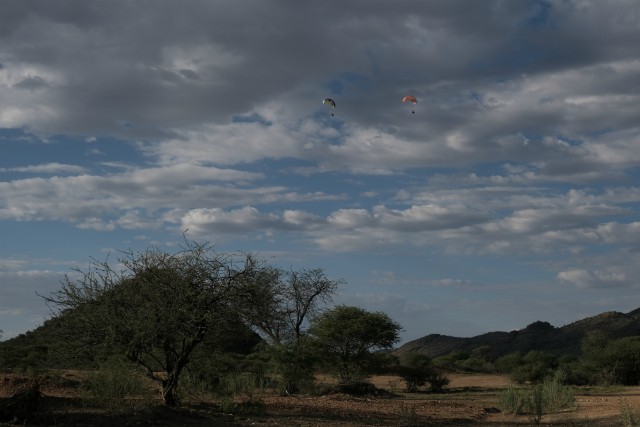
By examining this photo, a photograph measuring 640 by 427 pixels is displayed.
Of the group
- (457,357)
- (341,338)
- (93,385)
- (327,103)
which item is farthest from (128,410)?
(457,357)

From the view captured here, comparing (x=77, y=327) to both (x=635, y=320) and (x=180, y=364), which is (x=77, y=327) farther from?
(x=635, y=320)

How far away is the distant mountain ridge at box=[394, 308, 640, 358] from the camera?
4149 inches

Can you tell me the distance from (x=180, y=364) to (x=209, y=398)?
458cm

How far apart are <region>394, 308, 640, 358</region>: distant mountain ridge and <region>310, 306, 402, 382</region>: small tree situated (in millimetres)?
62000

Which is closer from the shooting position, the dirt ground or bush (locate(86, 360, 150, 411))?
the dirt ground

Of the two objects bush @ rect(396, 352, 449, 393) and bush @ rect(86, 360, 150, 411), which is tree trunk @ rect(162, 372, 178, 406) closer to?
bush @ rect(86, 360, 150, 411)

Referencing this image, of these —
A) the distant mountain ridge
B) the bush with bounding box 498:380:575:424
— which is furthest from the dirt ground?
the distant mountain ridge

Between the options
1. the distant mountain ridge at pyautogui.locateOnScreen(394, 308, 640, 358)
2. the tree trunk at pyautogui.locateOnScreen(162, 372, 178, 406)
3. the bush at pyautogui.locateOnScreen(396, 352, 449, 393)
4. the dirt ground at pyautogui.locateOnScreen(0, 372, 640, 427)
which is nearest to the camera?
the dirt ground at pyautogui.locateOnScreen(0, 372, 640, 427)

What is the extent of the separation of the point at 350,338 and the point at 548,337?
262 feet

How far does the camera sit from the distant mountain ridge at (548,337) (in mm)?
105375

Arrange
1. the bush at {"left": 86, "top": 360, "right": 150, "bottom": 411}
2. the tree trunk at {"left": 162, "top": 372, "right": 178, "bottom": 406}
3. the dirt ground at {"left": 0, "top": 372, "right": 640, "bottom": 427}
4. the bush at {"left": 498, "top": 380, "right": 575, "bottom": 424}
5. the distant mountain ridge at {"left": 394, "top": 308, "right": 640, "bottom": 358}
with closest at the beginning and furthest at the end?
the dirt ground at {"left": 0, "top": 372, "right": 640, "bottom": 427}
the bush at {"left": 86, "top": 360, "right": 150, "bottom": 411}
the tree trunk at {"left": 162, "top": 372, "right": 178, "bottom": 406}
the bush at {"left": 498, "top": 380, "right": 575, "bottom": 424}
the distant mountain ridge at {"left": 394, "top": 308, "right": 640, "bottom": 358}

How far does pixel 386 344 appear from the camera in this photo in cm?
4853

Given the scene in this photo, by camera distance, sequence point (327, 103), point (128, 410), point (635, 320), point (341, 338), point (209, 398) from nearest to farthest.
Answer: point (128, 410) → point (209, 398) → point (327, 103) → point (341, 338) → point (635, 320)

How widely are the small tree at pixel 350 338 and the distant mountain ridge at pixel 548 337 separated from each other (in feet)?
203
